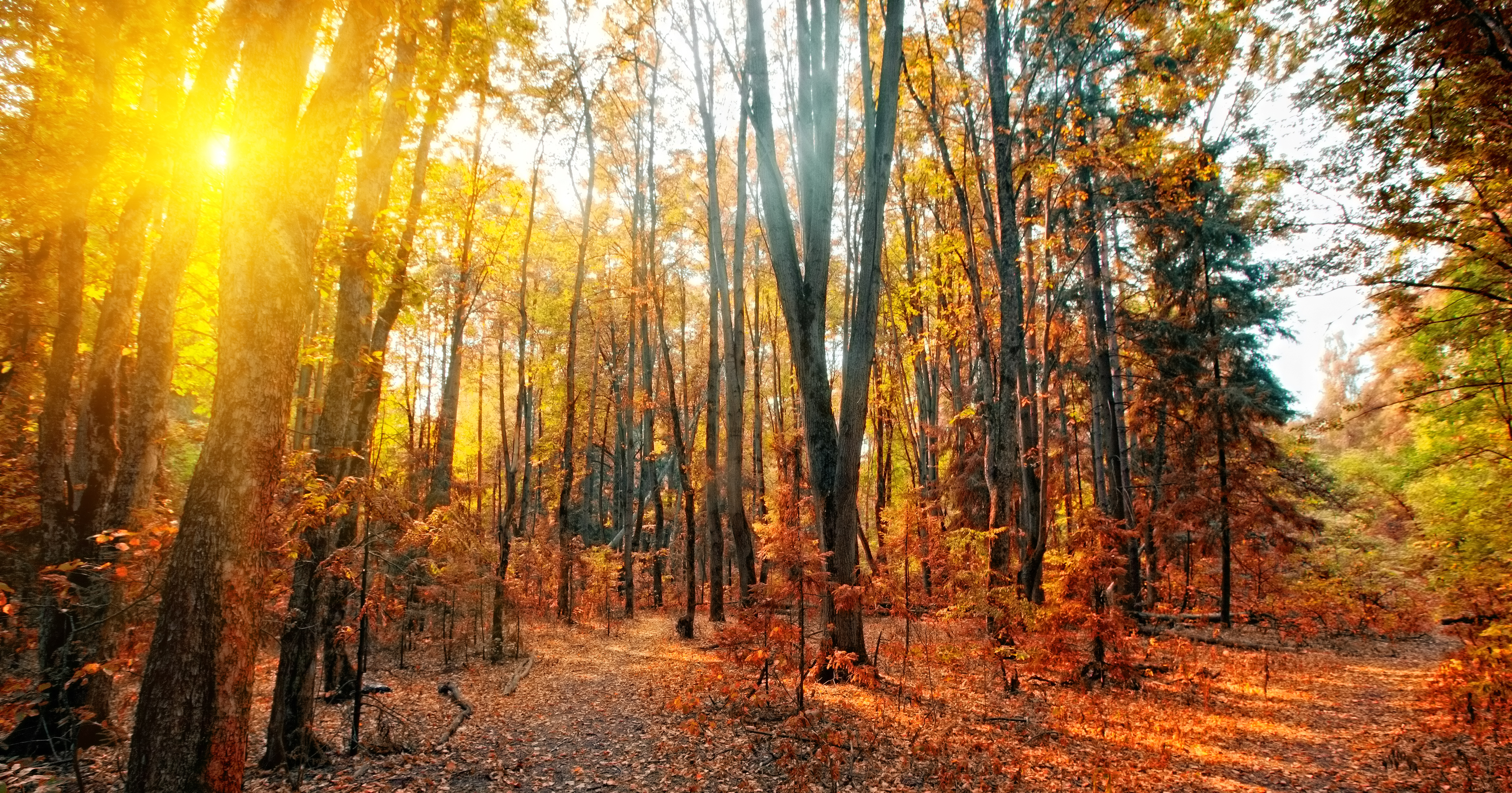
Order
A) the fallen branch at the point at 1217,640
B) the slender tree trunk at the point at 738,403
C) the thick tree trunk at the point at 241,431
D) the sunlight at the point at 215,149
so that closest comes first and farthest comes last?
the thick tree trunk at the point at 241,431 → the sunlight at the point at 215,149 → the fallen branch at the point at 1217,640 → the slender tree trunk at the point at 738,403

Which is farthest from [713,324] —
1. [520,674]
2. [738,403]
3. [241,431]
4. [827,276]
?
[241,431]

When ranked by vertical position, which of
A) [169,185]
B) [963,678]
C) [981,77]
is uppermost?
[981,77]

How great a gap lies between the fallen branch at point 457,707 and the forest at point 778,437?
4.9 inches

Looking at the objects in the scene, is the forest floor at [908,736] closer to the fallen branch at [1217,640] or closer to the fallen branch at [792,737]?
the fallen branch at [792,737]

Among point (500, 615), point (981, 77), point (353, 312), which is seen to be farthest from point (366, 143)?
point (981, 77)

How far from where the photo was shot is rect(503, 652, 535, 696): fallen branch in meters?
9.42

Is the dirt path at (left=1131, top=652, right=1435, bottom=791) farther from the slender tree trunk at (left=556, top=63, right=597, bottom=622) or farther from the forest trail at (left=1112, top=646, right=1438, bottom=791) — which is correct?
the slender tree trunk at (left=556, top=63, right=597, bottom=622)

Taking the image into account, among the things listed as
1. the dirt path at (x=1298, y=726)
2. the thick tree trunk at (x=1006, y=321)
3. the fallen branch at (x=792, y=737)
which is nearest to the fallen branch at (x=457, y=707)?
the fallen branch at (x=792, y=737)

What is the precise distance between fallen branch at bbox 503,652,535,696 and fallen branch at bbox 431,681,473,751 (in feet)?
2.23

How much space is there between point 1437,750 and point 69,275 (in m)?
15.1

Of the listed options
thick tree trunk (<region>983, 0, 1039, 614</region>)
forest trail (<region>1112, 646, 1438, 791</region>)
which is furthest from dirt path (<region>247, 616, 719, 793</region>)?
thick tree trunk (<region>983, 0, 1039, 614</region>)

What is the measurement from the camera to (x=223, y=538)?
10.9ft

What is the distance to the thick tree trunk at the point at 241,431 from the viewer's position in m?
3.17

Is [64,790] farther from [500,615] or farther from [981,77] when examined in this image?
[981,77]
